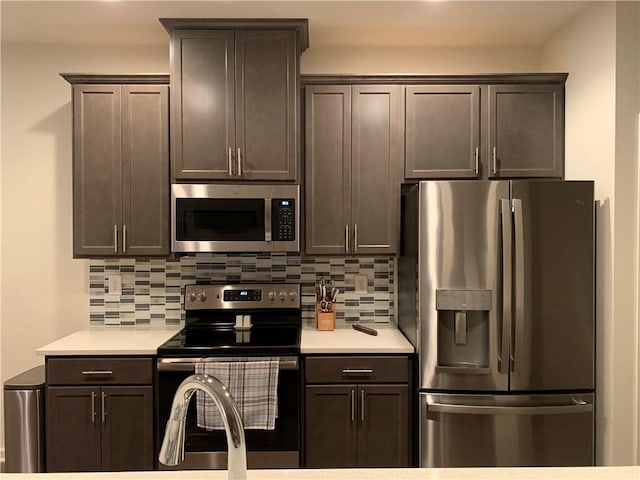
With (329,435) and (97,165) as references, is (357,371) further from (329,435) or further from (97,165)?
(97,165)

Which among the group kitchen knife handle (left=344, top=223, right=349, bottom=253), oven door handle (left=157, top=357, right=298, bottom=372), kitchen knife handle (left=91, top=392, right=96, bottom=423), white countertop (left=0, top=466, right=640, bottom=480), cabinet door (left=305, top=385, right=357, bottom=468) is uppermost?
kitchen knife handle (left=344, top=223, right=349, bottom=253)

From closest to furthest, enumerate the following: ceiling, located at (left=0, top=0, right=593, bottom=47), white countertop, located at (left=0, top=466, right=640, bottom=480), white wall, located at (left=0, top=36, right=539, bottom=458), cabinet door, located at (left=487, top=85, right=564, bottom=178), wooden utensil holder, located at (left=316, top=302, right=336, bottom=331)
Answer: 1. white countertop, located at (left=0, top=466, right=640, bottom=480)
2. ceiling, located at (left=0, top=0, right=593, bottom=47)
3. cabinet door, located at (left=487, top=85, right=564, bottom=178)
4. wooden utensil holder, located at (left=316, top=302, right=336, bottom=331)
5. white wall, located at (left=0, top=36, right=539, bottom=458)

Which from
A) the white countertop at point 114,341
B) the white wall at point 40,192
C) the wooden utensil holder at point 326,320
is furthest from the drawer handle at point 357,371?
the white wall at point 40,192

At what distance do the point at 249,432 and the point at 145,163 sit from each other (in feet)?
5.14

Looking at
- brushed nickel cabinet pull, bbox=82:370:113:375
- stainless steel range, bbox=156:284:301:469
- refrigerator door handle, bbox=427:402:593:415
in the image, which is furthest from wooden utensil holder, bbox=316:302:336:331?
brushed nickel cabinet pull, bbox=82:370:113:375

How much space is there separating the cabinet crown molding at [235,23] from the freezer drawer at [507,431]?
211 cm

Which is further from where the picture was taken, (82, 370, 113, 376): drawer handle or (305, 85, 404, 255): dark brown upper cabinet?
(305, 85, 404, 255): dark brown upper cabinet

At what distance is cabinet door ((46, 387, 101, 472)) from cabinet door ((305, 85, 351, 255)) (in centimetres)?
142

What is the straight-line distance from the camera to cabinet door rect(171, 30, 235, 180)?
2830 mm

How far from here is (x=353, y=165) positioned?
295 centimetres

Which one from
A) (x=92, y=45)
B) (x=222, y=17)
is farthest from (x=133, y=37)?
(x=222, y=17)

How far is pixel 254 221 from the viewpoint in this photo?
2.88 meters

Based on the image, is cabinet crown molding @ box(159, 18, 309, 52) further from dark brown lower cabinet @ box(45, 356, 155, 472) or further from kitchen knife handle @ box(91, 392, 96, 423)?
kitchen knife handle @ box(91, 392, 96, 423)

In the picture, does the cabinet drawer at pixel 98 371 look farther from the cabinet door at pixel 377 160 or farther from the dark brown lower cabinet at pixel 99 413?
the cabinet door at pixel 377 160
